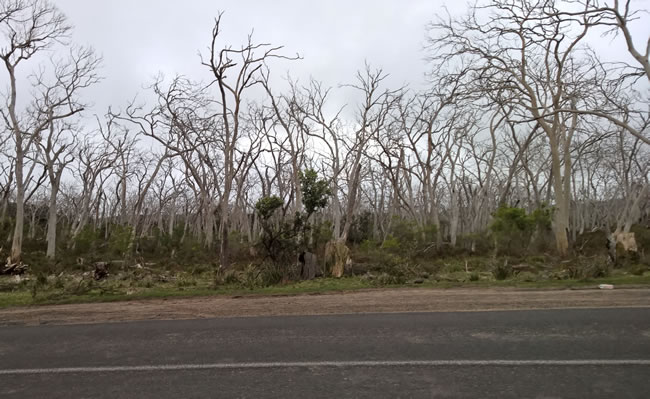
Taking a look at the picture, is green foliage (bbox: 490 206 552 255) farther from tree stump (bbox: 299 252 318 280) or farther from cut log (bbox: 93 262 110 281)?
cut log (bbox: 93 262 110 281)

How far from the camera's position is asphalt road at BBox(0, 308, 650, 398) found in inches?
187

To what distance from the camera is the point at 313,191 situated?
18.1 m

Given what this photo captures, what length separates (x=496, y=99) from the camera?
66.8 feet

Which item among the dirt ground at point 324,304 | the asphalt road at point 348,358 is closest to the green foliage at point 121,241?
the dirt ground at point 324,304

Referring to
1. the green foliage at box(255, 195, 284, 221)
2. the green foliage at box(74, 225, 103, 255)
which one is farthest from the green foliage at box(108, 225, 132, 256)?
the green foliage at box(255, 195, 284, 221)

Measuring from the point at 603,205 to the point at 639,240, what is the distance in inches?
1879

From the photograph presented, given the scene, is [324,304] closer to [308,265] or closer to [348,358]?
[348,358]

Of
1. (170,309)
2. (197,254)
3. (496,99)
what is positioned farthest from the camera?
(197,254)

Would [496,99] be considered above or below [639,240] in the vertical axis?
above

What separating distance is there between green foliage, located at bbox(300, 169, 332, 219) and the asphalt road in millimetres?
9967

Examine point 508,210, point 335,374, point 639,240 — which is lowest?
point 335,374

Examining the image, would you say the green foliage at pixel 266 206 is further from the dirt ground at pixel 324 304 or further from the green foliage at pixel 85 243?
the green foliage at pixel 85 243

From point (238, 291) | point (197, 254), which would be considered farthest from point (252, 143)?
point (238, 291)

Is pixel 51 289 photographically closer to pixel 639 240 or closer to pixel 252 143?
pixel 252 143
